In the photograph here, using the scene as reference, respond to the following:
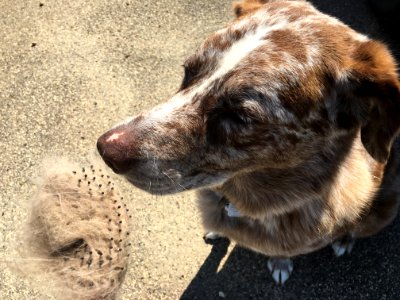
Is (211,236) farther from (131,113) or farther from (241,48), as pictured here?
(241,48)

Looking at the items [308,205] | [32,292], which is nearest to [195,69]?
[308,205]

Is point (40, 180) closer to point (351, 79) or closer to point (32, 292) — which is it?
point (32, 292)

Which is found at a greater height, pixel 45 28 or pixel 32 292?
pixel 45 28

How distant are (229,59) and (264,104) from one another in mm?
301

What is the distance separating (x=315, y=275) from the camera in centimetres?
395

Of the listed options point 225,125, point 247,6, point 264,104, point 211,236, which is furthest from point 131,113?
point 264,104

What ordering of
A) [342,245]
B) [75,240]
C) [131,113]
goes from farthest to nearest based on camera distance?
1. [131,113]
2. [342,245]
3. [75,240]

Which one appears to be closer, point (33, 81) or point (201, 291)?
point (201, 291)

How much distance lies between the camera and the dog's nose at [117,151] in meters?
2.40

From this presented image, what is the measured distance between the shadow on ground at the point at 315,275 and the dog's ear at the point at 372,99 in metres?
1.74

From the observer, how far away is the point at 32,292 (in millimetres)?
3725

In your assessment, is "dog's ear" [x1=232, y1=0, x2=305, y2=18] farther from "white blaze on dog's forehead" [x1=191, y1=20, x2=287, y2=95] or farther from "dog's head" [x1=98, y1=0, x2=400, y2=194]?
"white blaze on dog's forehead" [x1=191, y1=20, x2=287, y2=95]

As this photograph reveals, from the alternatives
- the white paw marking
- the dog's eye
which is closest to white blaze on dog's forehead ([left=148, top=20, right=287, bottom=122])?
the dog's eye

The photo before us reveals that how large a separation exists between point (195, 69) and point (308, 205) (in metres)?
1.21
